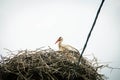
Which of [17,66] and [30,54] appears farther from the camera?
[30,54]

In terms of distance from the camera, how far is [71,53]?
2539 millimetres

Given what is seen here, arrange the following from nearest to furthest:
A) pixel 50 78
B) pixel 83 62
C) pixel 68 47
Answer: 1. pixel 50 78
2. pixel 83 62
3. pixel 68 47

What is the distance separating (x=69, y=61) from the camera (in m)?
2.23

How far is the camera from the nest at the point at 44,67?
2057mm

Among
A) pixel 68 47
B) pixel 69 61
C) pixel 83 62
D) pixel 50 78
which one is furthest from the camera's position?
pixel 68 47

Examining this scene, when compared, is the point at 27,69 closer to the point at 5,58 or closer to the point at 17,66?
the point at 17,66

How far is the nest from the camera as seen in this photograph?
2057 millimetres

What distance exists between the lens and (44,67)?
6.89 feet

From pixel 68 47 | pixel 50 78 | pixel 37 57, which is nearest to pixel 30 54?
pixel 37 57

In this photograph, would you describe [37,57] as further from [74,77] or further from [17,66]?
[74,77]

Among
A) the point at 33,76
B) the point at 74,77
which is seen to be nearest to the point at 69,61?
the point at 74,77

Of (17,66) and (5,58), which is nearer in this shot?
(17,66)

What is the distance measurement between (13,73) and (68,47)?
0.86m

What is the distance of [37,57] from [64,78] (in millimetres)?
340
